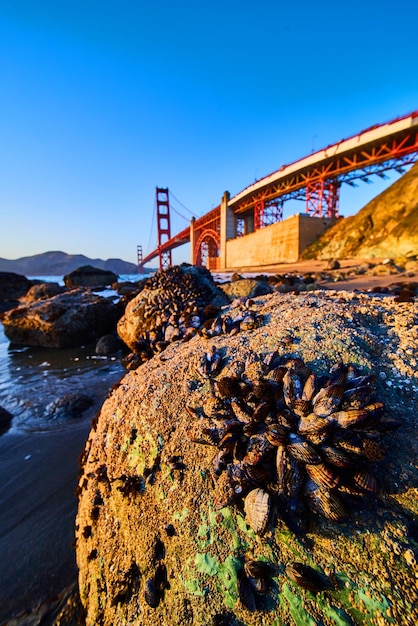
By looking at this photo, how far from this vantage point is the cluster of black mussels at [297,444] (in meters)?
1.16

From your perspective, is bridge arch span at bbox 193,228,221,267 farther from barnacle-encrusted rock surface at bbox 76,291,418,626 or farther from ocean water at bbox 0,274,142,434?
barnacle-encrusted rock surface at bbox 76,291,418,626

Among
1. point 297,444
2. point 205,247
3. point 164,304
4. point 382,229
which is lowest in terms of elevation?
point 297,444

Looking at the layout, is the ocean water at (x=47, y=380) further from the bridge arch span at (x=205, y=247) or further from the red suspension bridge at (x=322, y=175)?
the bridge arch span at (x=205, y=247)

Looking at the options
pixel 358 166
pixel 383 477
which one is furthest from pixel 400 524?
pixel 358 166

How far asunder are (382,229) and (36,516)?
1816 centimetres

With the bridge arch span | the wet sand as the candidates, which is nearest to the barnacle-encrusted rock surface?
the wet sand

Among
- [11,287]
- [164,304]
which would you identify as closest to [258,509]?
[164,304]

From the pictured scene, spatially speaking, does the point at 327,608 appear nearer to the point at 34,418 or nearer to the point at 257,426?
the point at 257,426

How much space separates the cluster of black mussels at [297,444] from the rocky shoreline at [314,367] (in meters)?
0.11

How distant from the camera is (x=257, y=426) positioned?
1.42 m

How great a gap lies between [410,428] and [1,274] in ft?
101

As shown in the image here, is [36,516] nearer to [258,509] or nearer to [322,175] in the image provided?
[258,509]

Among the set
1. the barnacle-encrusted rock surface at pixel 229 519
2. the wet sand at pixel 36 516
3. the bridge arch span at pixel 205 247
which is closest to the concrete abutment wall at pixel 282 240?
the bridge arch span at pixel 205 247

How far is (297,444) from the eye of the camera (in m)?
1.25
